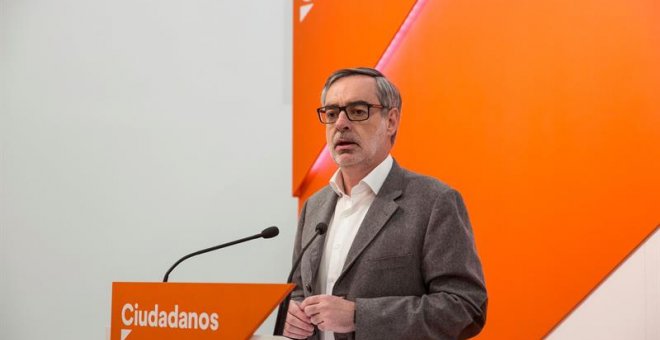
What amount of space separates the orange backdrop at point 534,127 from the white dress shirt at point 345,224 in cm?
68

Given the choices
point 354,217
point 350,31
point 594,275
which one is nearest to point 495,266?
point 594,275

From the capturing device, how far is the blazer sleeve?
159 centimetres

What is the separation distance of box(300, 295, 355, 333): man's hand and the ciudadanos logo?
10.9 inches

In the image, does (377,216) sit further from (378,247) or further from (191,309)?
(191,309)

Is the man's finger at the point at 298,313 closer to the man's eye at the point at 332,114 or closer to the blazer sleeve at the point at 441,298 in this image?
the blazer sleeve at the point at 441,298

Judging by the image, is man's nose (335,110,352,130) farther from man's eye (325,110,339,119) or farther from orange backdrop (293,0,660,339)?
orange backdrop (293,0,660,339)

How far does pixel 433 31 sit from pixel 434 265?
1.22 metres

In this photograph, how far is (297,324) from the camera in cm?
164

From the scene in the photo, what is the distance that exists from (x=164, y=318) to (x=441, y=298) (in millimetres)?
665

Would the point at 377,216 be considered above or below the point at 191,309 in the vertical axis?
above

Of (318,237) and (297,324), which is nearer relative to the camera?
(297,324)

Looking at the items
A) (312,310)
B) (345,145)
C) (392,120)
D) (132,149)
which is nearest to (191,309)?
(312,310)

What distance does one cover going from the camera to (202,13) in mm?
3168

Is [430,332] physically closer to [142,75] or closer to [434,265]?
[434,265]
